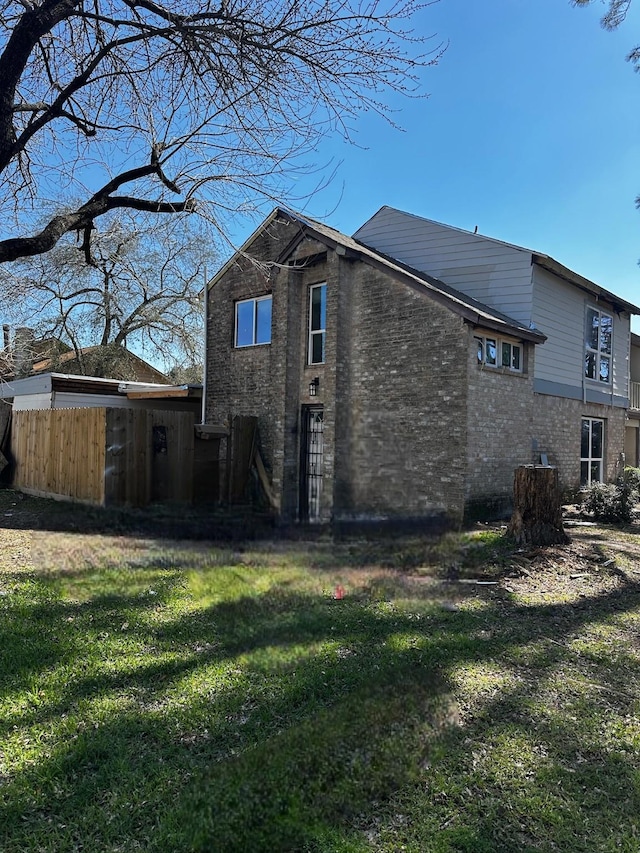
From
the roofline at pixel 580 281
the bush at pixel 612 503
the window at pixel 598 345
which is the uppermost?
the roofline at pixel 580 281

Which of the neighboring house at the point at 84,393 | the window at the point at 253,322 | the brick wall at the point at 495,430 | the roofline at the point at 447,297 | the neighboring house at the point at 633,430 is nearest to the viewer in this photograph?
the roofline at the point at 447,297

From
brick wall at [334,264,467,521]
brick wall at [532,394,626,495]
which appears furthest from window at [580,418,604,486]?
brick wall at [334,264,467,521]

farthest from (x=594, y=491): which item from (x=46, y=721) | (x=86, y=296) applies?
(x=86, y=296)

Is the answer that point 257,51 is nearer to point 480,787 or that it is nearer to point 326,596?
point 326,596

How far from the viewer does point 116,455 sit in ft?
35.8

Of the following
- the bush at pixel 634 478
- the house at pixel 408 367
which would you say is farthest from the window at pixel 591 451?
the bush at pixel 634 478

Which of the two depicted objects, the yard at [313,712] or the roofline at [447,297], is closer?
the yard at [313,712]

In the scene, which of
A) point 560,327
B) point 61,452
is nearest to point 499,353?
point 560,327

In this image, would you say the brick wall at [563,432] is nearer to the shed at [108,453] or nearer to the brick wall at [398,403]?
the brick wall at [398,403]

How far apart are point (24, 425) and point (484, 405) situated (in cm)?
1063

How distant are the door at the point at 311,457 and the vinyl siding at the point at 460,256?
4.57 metres

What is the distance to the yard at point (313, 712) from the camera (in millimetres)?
2459

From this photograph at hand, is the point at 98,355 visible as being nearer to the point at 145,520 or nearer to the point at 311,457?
the point at 311,457

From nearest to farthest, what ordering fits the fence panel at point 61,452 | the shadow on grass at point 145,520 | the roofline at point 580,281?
the shadow on grass at point 145,520
the fence panel at point 61,452
the roofline at point 580,281
